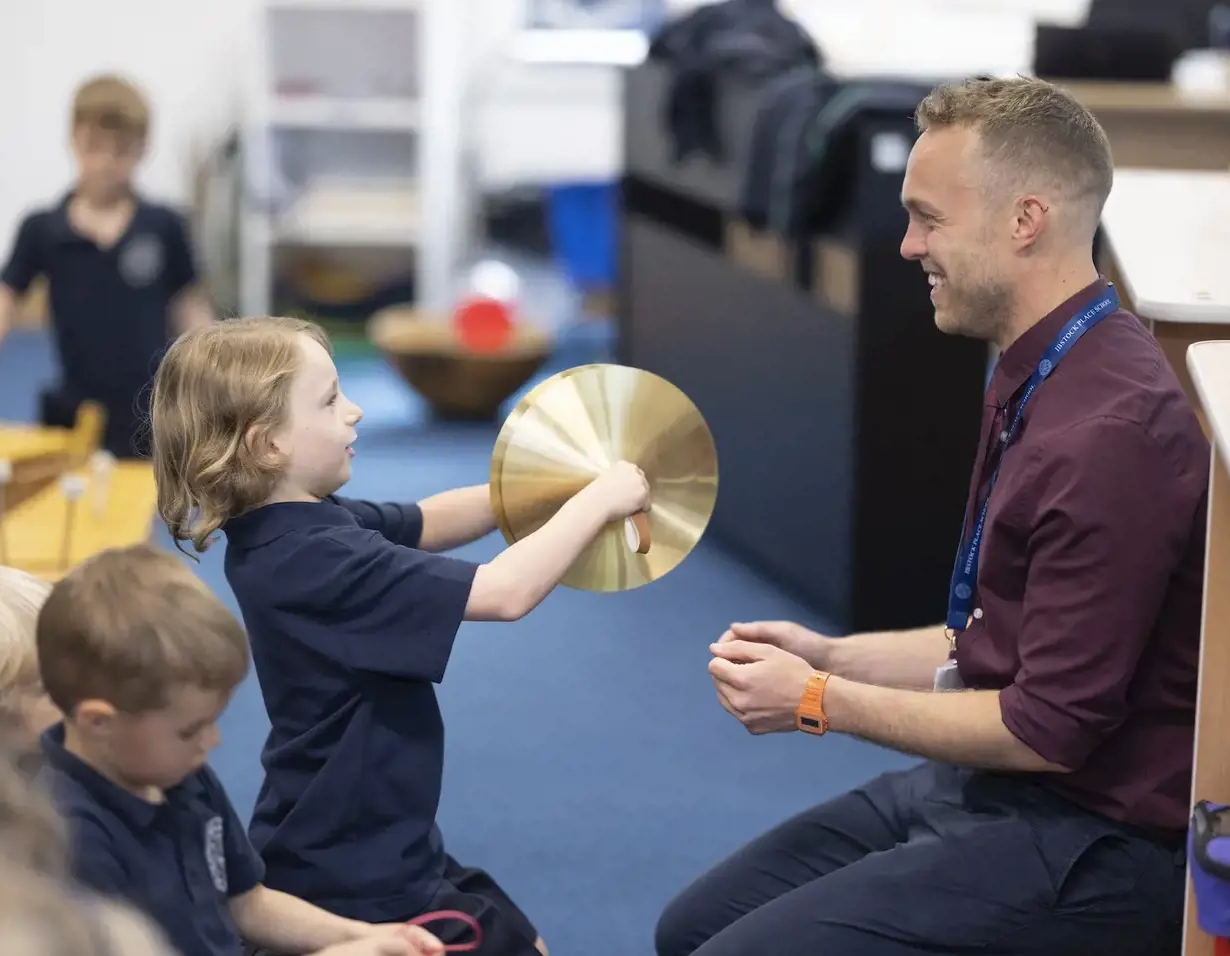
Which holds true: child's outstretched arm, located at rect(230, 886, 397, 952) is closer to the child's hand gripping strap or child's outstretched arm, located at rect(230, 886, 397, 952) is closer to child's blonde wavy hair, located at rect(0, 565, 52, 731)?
the child's hand gripping strap

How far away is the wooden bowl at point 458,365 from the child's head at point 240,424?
11.5ft

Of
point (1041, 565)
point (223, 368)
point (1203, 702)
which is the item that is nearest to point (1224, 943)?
point (1203, 702)

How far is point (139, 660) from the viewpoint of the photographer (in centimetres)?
134

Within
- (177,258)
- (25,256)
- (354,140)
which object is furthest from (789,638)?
(354,140)

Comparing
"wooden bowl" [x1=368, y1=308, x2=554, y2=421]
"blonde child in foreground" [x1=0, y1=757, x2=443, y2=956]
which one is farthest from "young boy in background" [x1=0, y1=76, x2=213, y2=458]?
"blonde child in foreground" [x1=0, y1=757, x2=443, y2=956]

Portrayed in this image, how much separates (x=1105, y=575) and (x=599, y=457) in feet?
1.74

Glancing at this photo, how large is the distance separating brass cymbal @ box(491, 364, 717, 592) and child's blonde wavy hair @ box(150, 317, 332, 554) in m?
0.25

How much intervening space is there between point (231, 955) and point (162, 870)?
0.11 m

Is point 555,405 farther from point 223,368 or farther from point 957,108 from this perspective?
point 957,108

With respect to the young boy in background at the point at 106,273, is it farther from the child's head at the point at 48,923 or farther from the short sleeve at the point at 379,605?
the child's head at the point at 48,923

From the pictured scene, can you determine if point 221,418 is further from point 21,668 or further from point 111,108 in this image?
point 111,108

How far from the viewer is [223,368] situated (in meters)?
1.65

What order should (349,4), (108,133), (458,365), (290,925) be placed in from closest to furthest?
(290,925), (108,133), (458,365), (349,4)

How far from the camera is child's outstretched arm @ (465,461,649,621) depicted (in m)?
1.65
